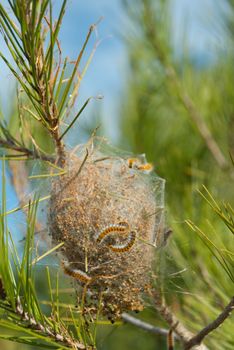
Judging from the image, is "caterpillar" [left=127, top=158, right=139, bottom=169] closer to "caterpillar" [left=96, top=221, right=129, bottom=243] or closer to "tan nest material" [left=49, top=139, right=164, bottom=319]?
"tan nest material" [left=49, top=139, right=164, bottom=319]

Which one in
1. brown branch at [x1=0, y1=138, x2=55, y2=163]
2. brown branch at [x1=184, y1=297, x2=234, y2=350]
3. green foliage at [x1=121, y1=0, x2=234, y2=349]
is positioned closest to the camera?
brown branch at [x1=184, y1=297, x2=234, y2=350]

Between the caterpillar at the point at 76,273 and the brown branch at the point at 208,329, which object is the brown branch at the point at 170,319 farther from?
the caterpillar at the point at 76,273

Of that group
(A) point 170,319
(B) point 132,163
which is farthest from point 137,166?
(A) point 170,319

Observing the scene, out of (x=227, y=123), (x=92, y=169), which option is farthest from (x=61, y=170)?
(x=227, y=123)

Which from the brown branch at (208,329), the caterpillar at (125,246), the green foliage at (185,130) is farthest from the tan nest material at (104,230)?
the green foliage at (185,130)

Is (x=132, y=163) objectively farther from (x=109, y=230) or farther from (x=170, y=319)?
(x=170, y=319)

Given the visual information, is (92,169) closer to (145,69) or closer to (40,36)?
(40,36)

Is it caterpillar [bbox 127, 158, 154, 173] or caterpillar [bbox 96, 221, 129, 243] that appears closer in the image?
caterpillar [bbox 96, 221, 129, 243]

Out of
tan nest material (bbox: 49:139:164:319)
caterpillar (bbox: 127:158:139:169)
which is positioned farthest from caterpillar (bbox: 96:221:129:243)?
caterpillar (bbox: 127:158:139:169)
